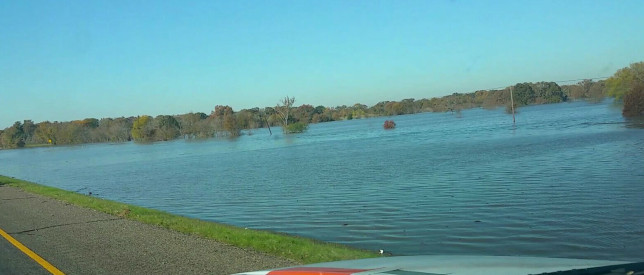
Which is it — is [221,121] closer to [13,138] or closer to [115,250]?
[13,138]

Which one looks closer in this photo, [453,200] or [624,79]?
[453,200]

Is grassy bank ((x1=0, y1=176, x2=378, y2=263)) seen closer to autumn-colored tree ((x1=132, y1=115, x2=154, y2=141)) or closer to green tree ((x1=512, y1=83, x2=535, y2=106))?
autumn-colored tree ((x1=132, y1=115, x2=154, y2=141))

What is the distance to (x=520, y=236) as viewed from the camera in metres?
11.4

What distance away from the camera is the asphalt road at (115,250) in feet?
26.7

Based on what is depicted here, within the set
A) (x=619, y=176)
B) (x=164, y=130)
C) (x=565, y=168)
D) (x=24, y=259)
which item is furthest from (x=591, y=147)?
(x=164, y=130)

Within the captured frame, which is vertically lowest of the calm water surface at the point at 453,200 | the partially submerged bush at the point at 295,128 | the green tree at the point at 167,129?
the calm water surface at the point at 453,200

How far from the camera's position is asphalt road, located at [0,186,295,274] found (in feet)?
26.7

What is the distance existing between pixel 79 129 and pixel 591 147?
16457cm

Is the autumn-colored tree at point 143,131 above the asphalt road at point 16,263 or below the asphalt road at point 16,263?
above

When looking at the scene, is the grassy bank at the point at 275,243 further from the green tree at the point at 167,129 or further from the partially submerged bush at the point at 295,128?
the green tree at the point at 167,129

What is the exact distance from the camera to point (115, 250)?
9.77 meters

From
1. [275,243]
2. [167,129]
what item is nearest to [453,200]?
[275,243]

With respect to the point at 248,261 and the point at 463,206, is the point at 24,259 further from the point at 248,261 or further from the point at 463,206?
the point at 463,206

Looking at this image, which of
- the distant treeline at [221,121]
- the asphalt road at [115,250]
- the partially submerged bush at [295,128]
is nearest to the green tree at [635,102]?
the distant treeline at [221,121]
